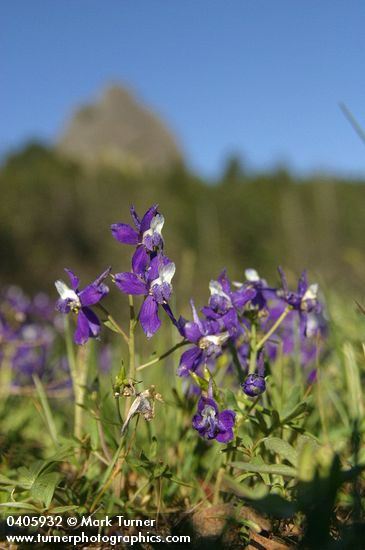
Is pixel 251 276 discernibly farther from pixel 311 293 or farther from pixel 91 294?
pixel 91 294

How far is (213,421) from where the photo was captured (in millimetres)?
1257

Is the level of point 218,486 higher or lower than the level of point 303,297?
lower

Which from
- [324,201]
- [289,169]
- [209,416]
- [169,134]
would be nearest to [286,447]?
[209,416]

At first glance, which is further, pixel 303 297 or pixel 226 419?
pixel 303 297

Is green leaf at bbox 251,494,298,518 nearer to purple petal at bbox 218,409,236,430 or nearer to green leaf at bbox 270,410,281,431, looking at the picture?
purple petal at bbox 218,409,236,430

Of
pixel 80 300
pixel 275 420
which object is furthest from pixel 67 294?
pixel 275 420

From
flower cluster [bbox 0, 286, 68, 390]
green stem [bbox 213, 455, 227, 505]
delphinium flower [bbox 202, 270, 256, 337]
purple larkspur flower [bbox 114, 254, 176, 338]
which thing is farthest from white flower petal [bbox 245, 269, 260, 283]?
flower cluster [bbox 0, 286, 68, 390]

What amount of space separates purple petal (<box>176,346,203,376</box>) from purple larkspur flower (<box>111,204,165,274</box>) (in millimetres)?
219

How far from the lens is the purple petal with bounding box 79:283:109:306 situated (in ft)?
4.44

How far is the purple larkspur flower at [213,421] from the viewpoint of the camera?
126cm

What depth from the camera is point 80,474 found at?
5.25 ft

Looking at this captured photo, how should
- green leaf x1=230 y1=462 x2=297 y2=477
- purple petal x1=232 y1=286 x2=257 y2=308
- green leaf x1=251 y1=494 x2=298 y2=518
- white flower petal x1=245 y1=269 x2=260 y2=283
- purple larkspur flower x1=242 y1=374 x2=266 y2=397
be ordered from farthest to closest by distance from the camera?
white flower petal x1=245 y1=269 x2=260 y2=283, purple petal x1=232 y1=286 x2=257 y2=308, purple larkspur flower x1=242 y1=374 x2=266 y2=397, green leaf x1=230 y1=462 x2=297 y2=477, green leaf x1=251 y1=494 x2=298 y2=518

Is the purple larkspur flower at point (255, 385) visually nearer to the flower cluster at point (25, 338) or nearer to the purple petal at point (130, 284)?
the purple petal at point (130, 284)

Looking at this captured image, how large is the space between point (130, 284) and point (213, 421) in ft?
1.07
